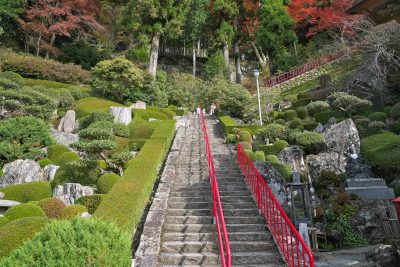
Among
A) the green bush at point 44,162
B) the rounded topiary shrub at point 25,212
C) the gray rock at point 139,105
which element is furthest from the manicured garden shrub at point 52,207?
the gray rock at point 139,105

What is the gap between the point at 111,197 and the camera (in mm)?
7242

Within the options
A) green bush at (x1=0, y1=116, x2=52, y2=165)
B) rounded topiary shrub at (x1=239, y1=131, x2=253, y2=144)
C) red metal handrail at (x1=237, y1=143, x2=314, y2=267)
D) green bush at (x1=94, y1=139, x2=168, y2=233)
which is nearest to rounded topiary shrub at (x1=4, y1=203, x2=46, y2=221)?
green bush at (x1=94, y1=139, x2=168, y2=233)

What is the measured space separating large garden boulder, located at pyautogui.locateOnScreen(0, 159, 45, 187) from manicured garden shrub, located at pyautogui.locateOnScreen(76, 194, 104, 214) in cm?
351

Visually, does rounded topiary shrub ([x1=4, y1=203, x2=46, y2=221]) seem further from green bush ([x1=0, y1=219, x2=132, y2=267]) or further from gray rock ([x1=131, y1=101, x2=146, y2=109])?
gray rock ([x1=131, y1=101, x2=146, y2=109])

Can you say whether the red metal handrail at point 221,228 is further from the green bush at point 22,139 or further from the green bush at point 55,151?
the green bush at point 22,139

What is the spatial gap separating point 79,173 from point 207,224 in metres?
5.34

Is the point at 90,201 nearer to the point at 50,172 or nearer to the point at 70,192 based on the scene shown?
the point at 70,192

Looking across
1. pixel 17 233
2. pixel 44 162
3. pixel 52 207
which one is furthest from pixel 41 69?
pixel 17 233

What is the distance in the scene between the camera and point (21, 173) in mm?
11461

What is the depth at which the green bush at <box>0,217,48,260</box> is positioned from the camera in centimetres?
570

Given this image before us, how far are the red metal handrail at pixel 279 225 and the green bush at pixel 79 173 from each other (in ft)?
16.2

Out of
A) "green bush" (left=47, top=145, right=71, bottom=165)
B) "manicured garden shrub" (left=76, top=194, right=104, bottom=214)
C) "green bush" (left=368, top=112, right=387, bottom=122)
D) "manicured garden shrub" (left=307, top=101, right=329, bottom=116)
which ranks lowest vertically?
"manicured garden shrub" (left=76, top=194, right=104, bottom=214)

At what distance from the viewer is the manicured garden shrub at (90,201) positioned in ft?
28.5

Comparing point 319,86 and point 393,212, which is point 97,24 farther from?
point 393,212
